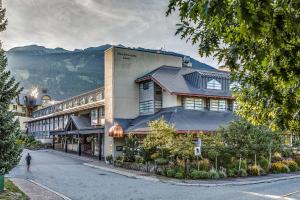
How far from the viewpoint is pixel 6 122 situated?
1518cm

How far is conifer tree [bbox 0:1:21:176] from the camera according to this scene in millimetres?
14969

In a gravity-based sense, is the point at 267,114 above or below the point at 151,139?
above

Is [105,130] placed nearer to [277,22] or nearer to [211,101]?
[211,101]

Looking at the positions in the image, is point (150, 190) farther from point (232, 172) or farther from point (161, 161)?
point (232, 172)

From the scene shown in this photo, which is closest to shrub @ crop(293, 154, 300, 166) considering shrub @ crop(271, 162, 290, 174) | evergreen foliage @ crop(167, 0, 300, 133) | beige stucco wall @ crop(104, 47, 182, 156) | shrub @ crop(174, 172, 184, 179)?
shrub @ crop(271, 162, 290, 174)

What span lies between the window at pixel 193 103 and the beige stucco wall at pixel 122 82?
6.43 meters

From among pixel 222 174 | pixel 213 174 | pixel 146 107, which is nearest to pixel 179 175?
pixel 213 174

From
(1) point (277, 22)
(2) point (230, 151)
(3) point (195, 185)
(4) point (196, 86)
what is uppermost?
(4) point (196, 86)

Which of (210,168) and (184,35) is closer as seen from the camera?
(184,35)

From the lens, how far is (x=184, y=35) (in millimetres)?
5910

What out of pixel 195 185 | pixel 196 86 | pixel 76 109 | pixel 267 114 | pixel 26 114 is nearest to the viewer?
pixel 267 114

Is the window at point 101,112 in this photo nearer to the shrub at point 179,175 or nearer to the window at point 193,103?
the window at point 193,103

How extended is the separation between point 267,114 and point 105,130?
3309cm

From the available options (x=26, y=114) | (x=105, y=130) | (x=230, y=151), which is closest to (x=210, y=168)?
(x=230, y=151)
